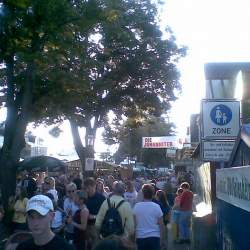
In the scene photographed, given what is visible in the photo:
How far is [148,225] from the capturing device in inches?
369

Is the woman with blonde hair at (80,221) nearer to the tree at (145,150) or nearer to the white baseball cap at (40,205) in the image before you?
the white baseball cap at (40,205)

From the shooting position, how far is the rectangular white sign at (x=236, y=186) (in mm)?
5867

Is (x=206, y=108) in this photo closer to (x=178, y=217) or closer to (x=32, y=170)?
(x=178, y=217)

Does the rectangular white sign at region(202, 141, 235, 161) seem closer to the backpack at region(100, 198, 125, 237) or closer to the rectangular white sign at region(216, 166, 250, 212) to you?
the rectangular white sign at region(216, 166, 250, 212)

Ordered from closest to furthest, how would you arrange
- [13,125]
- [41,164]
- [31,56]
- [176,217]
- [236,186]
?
[236,186]
[176,217]
[31,56]
[13,125]
[41,164]

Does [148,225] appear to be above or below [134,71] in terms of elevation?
below

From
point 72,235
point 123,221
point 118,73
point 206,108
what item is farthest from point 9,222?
point 118,73

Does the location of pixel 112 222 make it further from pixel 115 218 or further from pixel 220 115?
pixel 220 115

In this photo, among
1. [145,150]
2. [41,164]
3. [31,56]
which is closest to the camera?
[31,56]

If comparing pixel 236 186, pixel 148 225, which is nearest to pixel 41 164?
pixel 148 225

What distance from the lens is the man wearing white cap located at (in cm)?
442

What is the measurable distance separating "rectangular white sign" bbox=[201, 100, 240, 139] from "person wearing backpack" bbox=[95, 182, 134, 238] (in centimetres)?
256

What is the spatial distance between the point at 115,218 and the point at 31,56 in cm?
909

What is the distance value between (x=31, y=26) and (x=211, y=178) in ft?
19.4
